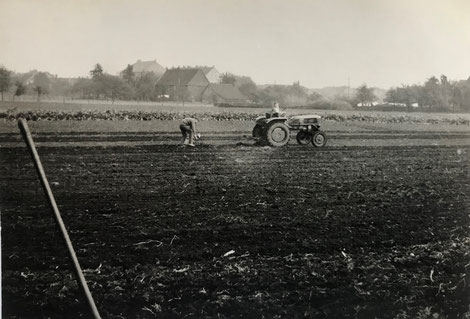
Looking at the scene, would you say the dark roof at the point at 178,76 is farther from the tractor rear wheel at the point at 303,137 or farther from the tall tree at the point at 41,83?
the tractor rear wheel at the point at 303,137

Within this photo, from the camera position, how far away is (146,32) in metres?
3.49

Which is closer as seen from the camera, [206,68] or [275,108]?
[206,68]

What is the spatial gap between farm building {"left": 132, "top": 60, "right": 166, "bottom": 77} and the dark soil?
114 cm

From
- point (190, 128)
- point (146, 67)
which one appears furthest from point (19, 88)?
point (190, 128)

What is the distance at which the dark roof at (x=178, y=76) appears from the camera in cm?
377

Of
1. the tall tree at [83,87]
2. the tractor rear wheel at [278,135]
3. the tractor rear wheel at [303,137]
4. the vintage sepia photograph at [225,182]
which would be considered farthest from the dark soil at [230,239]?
the tractor rear wheel at [303,137]

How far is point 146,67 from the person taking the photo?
358 centimetres

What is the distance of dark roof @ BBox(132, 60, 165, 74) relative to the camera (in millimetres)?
3518

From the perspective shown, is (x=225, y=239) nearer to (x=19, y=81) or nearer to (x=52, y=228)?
(x=52, y=228)

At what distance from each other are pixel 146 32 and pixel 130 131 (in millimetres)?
3417

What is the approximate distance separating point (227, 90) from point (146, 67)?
0.86 m

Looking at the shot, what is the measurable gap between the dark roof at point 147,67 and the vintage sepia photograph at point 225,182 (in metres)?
0.01

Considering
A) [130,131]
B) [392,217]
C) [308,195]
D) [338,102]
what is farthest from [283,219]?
[130,131]

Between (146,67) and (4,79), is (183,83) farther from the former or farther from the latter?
(4,79)
